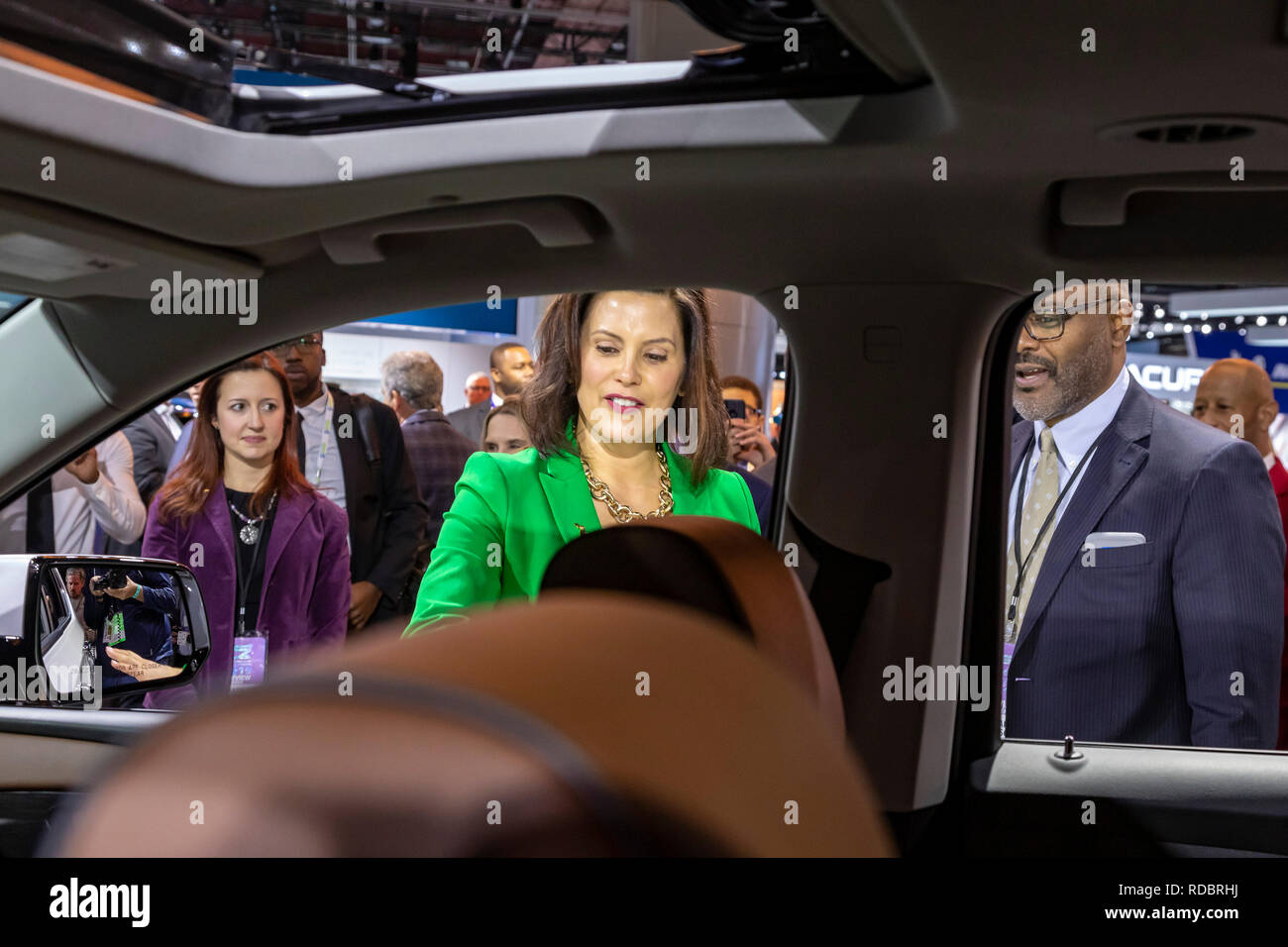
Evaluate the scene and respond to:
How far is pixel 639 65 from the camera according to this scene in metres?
1.63

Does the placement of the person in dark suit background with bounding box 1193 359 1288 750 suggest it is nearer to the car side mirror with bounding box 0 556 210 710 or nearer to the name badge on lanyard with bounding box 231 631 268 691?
the name badge on lanyard with bounding box 231 631 268 691

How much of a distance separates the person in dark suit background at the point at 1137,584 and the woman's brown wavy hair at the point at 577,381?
614 mm

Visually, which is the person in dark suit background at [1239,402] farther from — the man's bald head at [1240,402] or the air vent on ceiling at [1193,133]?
the air vent on ceiling at [1193,133]

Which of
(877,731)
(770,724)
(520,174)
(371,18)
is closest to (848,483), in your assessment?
(877,731)

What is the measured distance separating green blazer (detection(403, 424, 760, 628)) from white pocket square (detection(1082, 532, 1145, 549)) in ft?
2.60

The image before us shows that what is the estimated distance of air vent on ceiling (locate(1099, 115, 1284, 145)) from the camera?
4.74 ft

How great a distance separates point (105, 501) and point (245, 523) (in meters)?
0.74

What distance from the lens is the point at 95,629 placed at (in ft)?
7.94

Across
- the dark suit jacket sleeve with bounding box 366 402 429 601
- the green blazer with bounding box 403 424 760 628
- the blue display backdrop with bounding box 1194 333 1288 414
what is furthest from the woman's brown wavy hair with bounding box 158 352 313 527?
the blue display backdrop with bounding box 1194 333 1288 414

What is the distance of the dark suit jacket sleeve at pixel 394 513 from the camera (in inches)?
149

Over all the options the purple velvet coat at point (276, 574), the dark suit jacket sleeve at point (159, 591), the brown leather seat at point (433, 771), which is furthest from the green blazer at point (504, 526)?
the brown leather seat at point (433, 771)

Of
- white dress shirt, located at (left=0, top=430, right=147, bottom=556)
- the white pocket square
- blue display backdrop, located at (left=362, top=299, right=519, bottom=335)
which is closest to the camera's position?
the white pocket square

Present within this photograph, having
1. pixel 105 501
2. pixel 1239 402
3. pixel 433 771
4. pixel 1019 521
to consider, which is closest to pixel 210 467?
pixel 105 501
